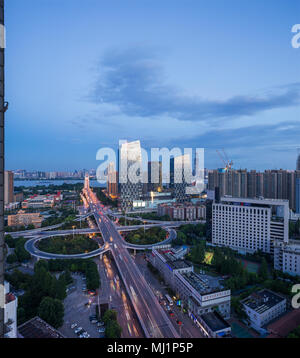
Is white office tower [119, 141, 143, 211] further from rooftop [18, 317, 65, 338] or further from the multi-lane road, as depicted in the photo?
rooftop [18, 317, 65, 338]

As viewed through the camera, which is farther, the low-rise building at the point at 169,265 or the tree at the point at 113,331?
the low-rise building at the point at 169,265

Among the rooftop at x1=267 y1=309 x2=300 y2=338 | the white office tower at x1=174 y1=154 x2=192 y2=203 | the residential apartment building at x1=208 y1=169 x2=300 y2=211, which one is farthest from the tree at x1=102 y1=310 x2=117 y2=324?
the white office tower at x1=174 y1=154 x2=192 y2=203

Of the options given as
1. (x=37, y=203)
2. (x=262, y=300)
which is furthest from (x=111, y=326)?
(x=37, y=203)

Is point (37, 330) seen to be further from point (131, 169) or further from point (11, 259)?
point (131, 169)

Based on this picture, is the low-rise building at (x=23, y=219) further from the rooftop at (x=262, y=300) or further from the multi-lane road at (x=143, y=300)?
the rooftop at (x=262, y=300)

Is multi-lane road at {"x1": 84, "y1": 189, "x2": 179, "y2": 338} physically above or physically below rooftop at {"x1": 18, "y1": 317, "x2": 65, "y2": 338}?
below

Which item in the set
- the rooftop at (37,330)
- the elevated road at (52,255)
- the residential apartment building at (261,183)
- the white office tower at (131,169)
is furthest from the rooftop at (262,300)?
the white office tower at (131,169)
